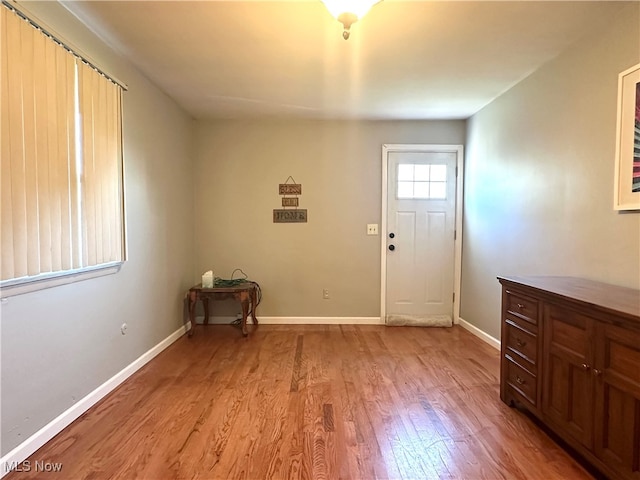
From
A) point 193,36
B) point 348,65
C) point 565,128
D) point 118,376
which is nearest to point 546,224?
point 565,128

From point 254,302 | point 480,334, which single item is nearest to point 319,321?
point 254,302

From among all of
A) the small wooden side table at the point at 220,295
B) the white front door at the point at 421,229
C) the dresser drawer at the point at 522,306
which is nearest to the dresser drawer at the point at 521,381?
the dresser drawer at the point at 522,306

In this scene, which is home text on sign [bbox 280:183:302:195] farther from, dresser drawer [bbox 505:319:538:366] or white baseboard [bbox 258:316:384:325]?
dresser drawer [bbox 505:319:538:366]

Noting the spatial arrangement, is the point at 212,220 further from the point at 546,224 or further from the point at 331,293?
the point at 546,224

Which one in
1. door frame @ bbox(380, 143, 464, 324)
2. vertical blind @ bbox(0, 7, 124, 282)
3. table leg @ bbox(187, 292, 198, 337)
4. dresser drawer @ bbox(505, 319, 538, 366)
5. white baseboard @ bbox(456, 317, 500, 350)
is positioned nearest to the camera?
vertical blind @ bbox(0, 7, 124, 282)

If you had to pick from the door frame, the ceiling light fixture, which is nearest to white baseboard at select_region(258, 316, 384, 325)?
the door frame

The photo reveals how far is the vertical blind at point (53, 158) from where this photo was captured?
1.55 meters

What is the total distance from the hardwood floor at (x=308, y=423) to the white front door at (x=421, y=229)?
99 cm

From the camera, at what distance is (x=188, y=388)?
94.1 inches

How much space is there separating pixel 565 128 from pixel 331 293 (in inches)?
107

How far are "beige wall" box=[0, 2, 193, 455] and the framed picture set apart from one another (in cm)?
316

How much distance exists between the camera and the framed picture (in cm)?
179

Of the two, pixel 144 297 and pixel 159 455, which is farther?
pixel 144 297

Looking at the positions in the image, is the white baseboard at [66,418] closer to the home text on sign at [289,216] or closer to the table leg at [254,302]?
the table leg at [254,302]
